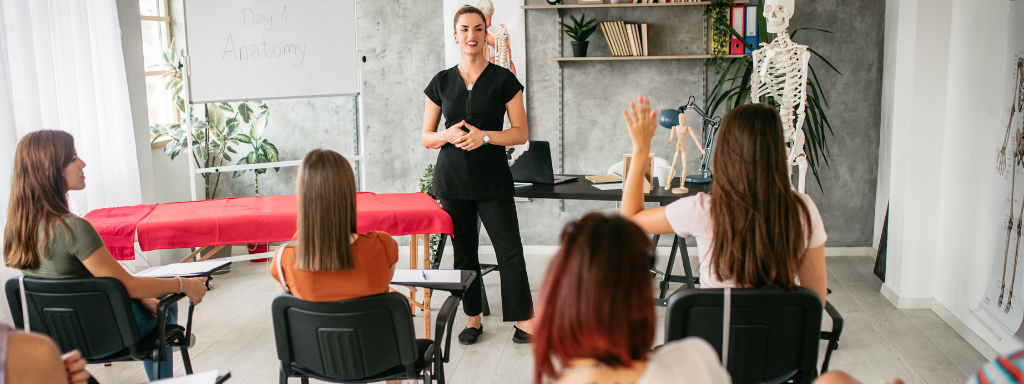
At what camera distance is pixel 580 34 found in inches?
182

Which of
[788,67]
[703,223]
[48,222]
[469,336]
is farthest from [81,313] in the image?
Answer: [788,67]

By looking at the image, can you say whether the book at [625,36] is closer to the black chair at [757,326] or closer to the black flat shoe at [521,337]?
the black flat shoe at [521,337]

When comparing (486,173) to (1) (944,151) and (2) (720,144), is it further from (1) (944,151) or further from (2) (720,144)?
(1) (944,151)

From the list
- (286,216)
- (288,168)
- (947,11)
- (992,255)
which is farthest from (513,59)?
(992,255)

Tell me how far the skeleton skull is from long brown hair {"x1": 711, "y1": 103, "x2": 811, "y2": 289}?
2188mm

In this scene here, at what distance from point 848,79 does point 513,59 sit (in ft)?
7.37

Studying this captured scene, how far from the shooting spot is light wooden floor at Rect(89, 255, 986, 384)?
2.95 meters

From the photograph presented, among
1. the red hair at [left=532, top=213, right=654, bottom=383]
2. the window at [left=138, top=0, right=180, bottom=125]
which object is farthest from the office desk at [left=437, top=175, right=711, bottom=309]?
the window at [left=138, top=0, right=180, bottom=125]

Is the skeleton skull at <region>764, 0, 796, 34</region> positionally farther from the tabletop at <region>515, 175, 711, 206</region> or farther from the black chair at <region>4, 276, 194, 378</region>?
the black chair at <region>4, 276, 194, 378</region>

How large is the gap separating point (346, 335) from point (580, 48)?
127 inches

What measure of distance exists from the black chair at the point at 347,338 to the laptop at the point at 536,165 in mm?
1792

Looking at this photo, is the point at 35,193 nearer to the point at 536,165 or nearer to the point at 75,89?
the point at 75,89

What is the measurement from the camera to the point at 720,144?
1697mm

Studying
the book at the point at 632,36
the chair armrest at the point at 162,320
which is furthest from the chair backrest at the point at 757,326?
the book at the point at 632,36
